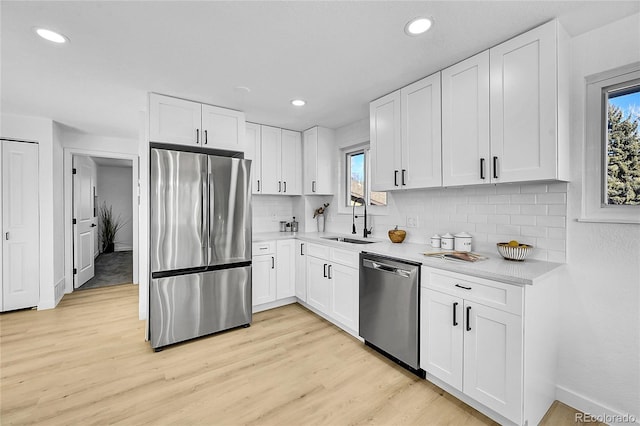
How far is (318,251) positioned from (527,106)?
91.5 inches

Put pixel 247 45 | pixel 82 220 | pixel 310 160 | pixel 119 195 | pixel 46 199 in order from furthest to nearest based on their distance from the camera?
pixel 119 195, pixel 82 220, pixel 310 160, pixel 46 199, pixel 247 45

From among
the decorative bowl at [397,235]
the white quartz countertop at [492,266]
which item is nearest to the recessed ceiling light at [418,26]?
the white quartz countertop at [492,266]

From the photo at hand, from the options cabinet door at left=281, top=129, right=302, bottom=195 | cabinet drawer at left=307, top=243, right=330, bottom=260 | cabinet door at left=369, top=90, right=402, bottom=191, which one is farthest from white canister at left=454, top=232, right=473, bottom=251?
cabinet door at left=281, top=129, right=302, bottom=195

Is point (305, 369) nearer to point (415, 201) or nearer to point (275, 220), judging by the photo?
point (415, 201)

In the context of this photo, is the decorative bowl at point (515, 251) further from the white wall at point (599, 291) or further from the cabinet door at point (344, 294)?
the cabinet door at point (344, 294)

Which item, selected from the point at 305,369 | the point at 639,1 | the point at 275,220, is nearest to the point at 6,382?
the point at 305,369

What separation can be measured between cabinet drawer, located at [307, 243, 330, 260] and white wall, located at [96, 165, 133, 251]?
22.4ft

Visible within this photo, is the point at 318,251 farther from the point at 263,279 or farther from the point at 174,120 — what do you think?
the point at 174,120

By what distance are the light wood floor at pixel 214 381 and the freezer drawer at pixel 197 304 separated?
135 millimetres

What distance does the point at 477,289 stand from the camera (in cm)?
179

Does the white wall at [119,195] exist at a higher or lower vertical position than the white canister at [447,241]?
higher

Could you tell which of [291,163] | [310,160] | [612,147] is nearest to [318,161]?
[310,160]

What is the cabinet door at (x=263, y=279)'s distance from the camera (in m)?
3.43

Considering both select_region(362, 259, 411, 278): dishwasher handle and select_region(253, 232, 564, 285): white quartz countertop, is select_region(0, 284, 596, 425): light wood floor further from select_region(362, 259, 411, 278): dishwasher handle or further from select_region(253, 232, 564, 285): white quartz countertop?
select_region(253, 232, 564, 285): white quartz countertop
